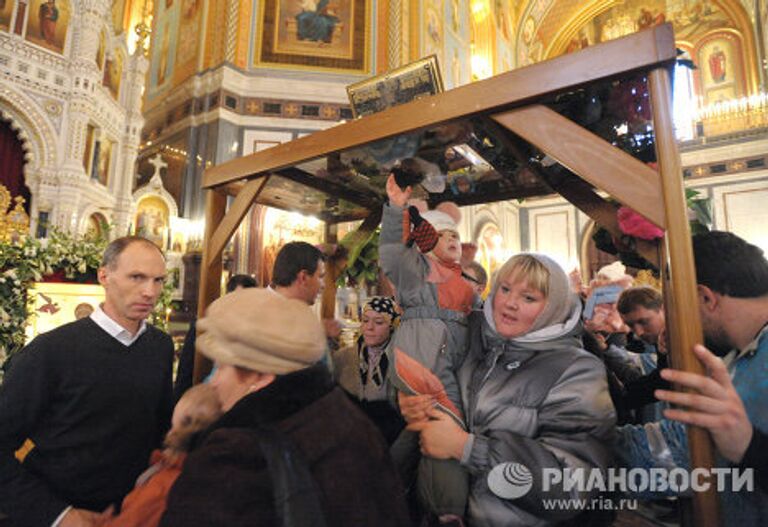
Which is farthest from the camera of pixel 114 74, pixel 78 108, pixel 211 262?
pixel 114 74

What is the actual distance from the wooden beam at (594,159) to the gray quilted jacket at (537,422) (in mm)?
498

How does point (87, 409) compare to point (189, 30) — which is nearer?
point (87, 409)

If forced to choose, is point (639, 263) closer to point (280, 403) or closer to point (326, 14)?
point (280, 403)

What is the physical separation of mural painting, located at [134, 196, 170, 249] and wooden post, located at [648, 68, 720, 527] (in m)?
11.1

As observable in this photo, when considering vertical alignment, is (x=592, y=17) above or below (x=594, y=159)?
above

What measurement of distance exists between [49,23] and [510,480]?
473 inches

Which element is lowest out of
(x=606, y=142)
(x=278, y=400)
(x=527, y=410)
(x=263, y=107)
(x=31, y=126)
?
(x=527, y=410)

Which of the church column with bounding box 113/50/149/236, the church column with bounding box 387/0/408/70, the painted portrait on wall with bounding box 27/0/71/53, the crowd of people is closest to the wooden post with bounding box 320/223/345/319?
the crowd of people

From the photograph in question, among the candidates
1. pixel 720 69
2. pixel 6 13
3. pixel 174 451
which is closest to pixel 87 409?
pixel 174 451

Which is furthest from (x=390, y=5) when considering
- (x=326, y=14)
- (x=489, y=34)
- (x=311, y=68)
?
(x=489, y=34)

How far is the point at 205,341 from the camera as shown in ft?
4.00

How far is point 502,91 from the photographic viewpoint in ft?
5.77

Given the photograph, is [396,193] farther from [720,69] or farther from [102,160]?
[720,69]

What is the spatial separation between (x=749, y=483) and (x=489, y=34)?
1701 cm
